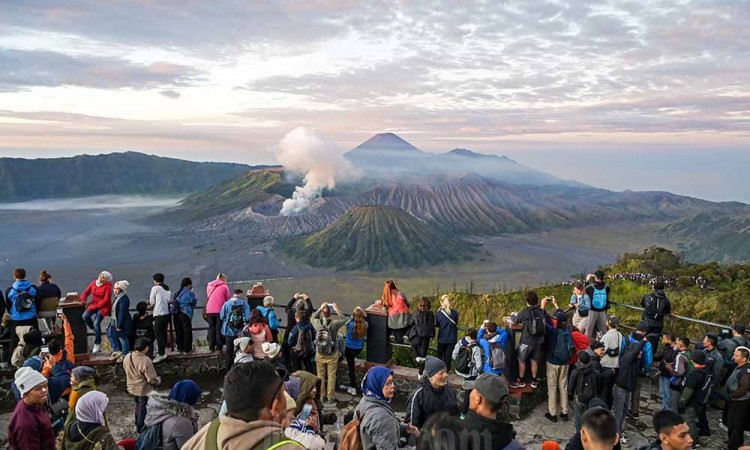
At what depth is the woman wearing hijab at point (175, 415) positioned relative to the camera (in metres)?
4.24

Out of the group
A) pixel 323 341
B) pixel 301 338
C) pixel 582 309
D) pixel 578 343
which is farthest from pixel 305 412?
pixel 582 309

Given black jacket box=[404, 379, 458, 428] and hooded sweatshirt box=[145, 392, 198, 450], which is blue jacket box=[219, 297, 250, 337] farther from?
black jacket box=[404, 379, 458, 428]

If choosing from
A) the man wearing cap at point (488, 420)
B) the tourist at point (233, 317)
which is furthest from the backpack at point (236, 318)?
the man wearing cap at point (488, 420)

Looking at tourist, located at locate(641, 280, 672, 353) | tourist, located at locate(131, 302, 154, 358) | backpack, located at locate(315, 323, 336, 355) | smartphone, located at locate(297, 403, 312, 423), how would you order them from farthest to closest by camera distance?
tourist, located at locate(641, 280, 672, 353) → tourist, located at locate(131, 302, 154, 358) → backpack, located at locate(315, 323, 336, 355) → smartphone, located at locate(297, 403, 312, 423)

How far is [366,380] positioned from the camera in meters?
4.26

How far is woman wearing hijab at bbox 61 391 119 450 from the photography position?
413cm

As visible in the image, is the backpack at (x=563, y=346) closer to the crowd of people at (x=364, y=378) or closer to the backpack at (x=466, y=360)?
the crowd of people at (x=364, y=378)

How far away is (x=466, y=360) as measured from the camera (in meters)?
6.88

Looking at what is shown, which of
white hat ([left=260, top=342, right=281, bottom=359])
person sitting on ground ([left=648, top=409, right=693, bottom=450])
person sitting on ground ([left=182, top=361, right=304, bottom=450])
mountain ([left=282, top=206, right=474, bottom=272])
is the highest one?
person sitting on ground ([left=182, top=361, right=304, bottom=450])

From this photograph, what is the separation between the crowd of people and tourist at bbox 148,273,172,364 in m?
0.02

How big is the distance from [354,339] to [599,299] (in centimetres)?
382

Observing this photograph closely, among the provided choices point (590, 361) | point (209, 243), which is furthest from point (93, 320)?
point (209, 243)

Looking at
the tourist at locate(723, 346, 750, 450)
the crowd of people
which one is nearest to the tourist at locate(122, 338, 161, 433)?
the crowd of people

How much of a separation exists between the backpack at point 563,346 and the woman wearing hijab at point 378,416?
11.8 ft
